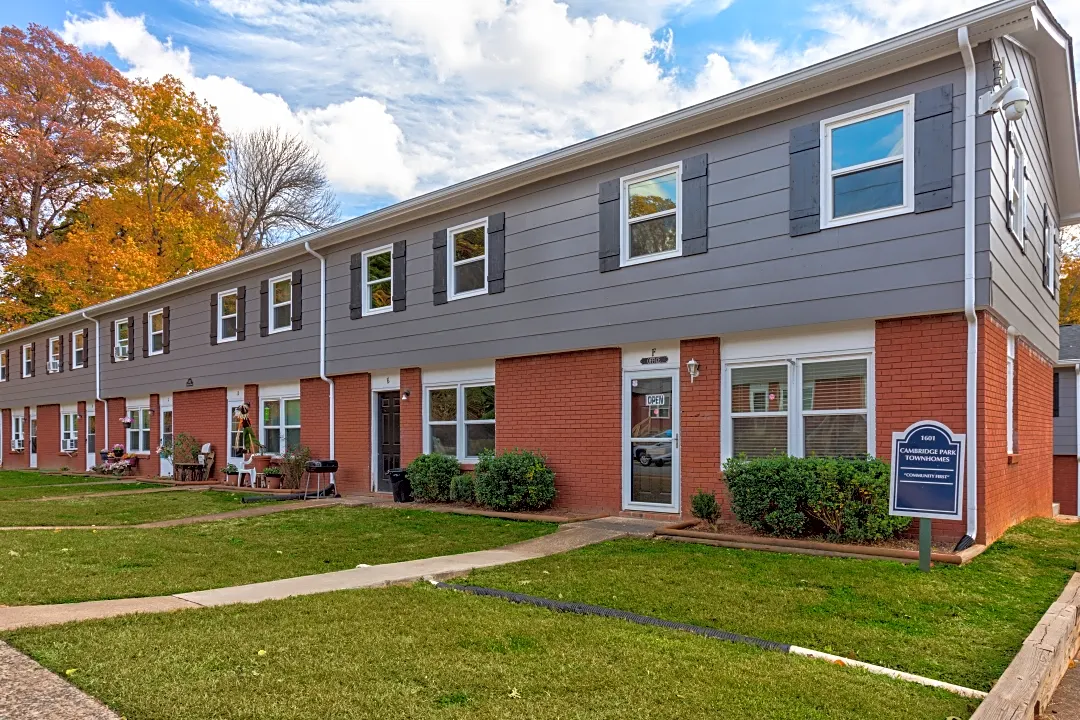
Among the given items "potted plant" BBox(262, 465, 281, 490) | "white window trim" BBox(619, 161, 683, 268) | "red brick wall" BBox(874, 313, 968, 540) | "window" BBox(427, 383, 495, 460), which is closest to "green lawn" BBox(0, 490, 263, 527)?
"potted plant" BBox(262, 465, 281, 490)

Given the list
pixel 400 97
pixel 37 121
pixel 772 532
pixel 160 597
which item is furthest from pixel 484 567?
pixel 37 121

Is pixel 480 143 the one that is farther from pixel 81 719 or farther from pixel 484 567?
pixel 81 719

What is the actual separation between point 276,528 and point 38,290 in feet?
91.1

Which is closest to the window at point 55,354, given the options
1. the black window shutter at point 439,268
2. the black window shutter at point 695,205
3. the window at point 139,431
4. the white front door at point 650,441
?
the window at point 139,431

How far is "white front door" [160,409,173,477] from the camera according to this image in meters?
21.9

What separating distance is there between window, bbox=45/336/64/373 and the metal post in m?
28.7

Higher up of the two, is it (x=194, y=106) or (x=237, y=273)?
(x=194, y=106)

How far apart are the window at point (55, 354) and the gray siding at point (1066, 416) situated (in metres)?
30.7

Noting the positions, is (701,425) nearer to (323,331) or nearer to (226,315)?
(323,331)

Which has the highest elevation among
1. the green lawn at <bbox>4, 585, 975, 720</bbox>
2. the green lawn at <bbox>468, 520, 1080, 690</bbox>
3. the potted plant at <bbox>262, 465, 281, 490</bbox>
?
the green lawn at <bbox>4, 585, 975, 720</bbox>

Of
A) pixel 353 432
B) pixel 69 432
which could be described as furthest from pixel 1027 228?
pixel 69 432

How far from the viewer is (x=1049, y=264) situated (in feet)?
42.2

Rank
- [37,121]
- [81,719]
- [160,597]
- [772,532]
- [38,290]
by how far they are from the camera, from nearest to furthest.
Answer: [81,719] < [160,597] < [772,532] < [37,121] < [38,290]

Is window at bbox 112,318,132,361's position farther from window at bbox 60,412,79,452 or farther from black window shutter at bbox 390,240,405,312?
black window shutter at bbox 390,240,405,312
